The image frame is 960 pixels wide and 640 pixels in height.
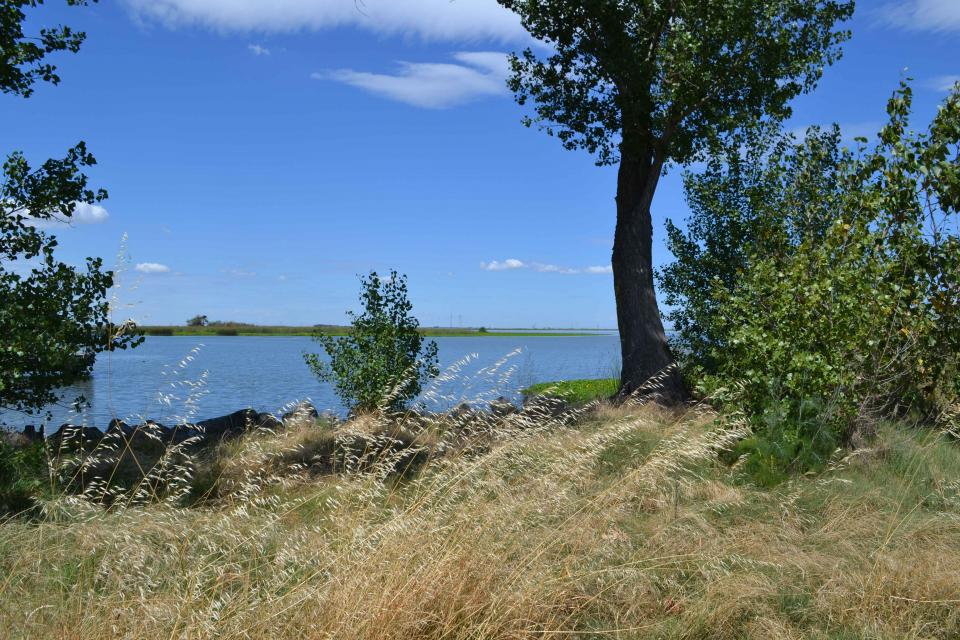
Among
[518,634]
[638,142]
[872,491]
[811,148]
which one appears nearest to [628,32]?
[638,142]

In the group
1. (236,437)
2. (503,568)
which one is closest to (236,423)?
(236,437)

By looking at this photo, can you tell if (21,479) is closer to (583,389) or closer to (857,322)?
(857,322)

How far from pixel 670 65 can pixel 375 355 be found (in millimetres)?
6279

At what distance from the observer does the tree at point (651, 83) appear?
38.3 feet

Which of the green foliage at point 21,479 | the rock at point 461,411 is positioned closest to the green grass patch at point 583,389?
the rock at point 461,411

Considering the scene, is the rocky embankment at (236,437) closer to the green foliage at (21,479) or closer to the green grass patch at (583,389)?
the green foliage at (21,479)

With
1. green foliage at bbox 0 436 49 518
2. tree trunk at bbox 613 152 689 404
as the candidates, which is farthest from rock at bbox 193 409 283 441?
tree trunk at bbox 613 152 689 404

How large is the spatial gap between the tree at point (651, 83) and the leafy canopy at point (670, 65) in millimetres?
18

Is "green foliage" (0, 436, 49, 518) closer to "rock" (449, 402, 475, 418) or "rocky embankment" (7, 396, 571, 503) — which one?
"rocky embankment" (7, 396, 571, 503)

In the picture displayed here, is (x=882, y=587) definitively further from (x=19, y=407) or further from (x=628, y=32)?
(x=628, y=32)

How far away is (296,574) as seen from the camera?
421 cm

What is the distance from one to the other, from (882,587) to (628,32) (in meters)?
10.4

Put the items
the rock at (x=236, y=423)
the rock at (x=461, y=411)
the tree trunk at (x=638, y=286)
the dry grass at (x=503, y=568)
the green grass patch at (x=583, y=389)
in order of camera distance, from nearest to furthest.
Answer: the dry grass at (x=503, y=568) < the rock at (x=461, y=411) < the rock at (x=236, y=423) < the tree trunk at (x=638, y=286) < the green grass patch at (x=583, y=389)

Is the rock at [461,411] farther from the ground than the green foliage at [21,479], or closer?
farther from the ground
